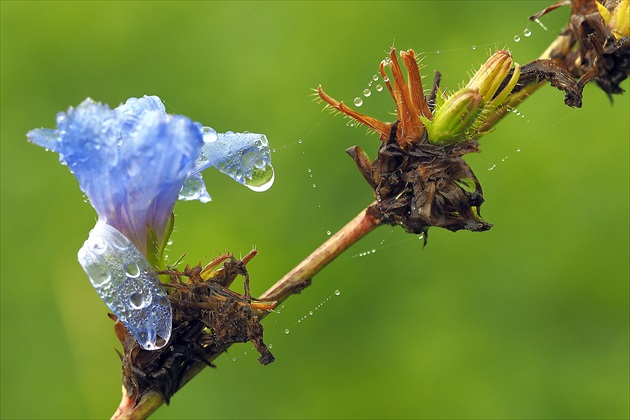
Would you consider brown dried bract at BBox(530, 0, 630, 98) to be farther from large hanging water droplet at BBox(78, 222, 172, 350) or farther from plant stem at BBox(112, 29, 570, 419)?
large hanging water droplet at BBox(78, 222, 172, 350)

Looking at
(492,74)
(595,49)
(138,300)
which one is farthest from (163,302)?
(595,49)

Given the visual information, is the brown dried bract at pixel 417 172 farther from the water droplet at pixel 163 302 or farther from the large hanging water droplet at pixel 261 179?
the water droplet at pixel 163 302

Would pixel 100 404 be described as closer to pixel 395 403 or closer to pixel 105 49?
pixel 395 403

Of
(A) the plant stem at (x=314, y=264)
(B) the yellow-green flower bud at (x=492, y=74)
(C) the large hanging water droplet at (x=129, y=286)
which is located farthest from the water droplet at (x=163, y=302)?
(B) the yellow-green flower bud at (x=492, y=74)

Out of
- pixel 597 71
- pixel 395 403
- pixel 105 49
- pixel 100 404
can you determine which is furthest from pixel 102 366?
pixel 597 71

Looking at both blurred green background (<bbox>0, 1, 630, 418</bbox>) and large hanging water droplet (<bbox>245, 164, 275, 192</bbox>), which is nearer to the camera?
large hanging water droplet (<bbox>245, 164, 275, 192</bbox>)

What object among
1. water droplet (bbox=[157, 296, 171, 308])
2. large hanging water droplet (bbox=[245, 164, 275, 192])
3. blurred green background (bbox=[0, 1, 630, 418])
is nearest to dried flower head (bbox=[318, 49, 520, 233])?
large hanging water droplet (bbox=[245, 164, 275, 192])
